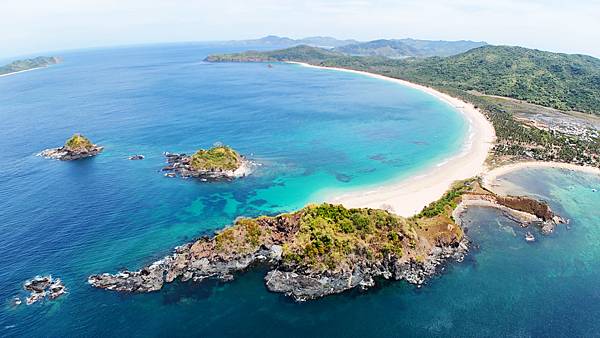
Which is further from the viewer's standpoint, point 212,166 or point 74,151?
point 74,151

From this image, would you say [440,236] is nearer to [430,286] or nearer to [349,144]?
[430,286]

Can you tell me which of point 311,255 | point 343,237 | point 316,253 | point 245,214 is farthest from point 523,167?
point 245,214

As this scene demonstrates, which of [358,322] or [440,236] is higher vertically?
[440,236]

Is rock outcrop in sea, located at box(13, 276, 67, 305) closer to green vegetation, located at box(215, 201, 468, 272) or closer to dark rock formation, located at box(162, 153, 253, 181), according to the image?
green vegetation, located at box(215, 201, 468, 272)

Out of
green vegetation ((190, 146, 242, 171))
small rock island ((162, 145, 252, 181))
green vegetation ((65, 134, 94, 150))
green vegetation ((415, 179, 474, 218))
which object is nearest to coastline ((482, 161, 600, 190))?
green vegetation ((415, 179, 474, 218))

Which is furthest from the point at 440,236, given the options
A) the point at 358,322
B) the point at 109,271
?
the point at 109,271

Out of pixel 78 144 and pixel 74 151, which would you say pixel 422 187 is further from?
pixel 74 151
